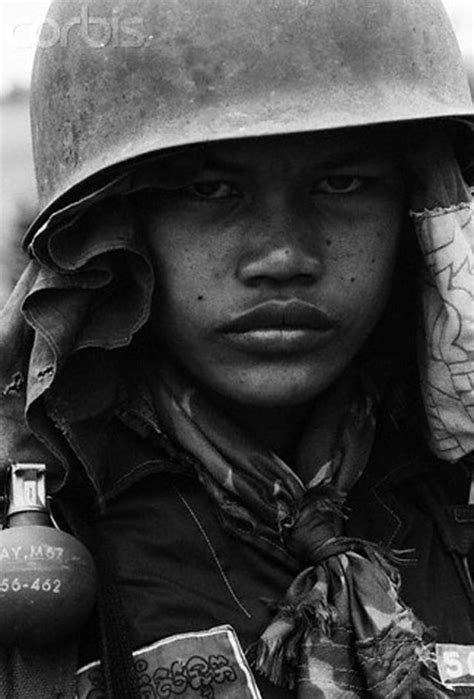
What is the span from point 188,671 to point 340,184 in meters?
0.59

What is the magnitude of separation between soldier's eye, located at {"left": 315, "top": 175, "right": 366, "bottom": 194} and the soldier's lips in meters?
0.14

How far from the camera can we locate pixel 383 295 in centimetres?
222

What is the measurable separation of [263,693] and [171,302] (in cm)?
46

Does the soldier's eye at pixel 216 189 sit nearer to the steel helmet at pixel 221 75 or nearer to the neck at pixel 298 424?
the steel helmet at pixel 221 75

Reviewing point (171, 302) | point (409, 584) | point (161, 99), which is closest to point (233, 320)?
point (171, 302)

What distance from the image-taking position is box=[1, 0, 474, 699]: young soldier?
6.90 feet

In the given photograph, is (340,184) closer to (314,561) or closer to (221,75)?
(221,75)

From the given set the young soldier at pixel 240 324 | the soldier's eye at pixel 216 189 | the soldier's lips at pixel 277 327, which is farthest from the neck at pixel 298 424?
the soldier's eye at pixel 216 189

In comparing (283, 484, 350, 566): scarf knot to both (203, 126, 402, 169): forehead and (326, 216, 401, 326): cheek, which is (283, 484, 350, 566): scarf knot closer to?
(326, 216, 401, 326): cheek

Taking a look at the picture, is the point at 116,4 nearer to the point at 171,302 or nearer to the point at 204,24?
the point at 204,24

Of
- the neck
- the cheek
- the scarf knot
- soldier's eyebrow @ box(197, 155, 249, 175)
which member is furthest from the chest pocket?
soldier's eyebrow @ box(197, 155, 249, 175)

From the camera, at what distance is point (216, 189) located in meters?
2.13

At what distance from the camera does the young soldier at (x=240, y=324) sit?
2.10m

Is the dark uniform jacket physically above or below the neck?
below
